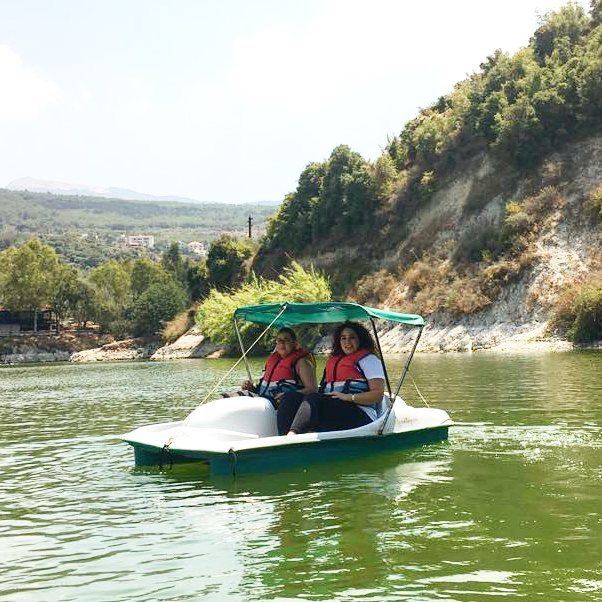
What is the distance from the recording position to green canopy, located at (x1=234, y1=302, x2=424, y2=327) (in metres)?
16.1

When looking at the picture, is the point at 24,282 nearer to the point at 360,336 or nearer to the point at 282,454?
the point at 360,336

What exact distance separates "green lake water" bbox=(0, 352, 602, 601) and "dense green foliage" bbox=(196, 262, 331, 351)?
50.8 metres

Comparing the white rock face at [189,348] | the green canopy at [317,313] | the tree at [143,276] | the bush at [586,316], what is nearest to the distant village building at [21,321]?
the tree at [143,276]

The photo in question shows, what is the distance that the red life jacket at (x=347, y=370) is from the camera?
15.3 meters

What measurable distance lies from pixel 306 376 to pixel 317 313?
2.13 m

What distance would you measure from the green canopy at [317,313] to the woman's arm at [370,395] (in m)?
1.22

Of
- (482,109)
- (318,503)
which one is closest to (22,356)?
(482,109)

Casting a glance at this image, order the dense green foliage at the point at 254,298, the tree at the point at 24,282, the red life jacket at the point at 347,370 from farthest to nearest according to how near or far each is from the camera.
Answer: the tree at the point at 24,282 → the dense green foliage at the point at 254,298 → the red life jacket at the point at 347,370

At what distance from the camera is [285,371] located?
15586 millimetres

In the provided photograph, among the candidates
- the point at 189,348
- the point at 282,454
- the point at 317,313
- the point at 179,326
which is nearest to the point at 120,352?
the point at 179,326

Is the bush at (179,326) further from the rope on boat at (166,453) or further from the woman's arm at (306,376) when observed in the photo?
the rope on boat at (166,453)

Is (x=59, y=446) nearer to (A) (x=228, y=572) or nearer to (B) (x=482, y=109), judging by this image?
(A) (x=228, y=572)

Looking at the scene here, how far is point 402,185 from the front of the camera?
7688cm

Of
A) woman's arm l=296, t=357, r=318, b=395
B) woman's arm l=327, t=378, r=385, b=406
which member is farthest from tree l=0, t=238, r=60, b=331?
woman's arm l=327, t=378, r=385, b=406
